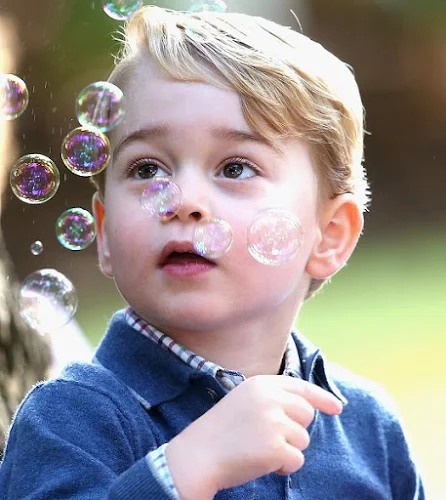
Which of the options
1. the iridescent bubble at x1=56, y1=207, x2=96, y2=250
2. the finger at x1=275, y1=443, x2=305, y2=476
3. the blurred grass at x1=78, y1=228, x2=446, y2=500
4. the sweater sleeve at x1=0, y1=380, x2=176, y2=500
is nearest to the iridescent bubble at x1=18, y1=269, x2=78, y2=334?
the iridescent bubble at x1=56, y1=207, x2=96, y2=250

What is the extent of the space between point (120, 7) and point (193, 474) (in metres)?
1.05

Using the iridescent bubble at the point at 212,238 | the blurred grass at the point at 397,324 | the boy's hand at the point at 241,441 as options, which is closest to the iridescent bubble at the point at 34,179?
the iridescent bubble at the point at 212,238

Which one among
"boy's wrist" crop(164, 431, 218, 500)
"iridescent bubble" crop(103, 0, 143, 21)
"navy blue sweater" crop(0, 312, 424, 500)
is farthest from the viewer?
"iridescent bubble" crop(103, 0, 143, 21)

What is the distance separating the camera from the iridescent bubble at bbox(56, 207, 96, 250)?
193 cm

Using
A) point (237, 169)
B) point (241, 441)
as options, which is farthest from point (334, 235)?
point (241, 441)

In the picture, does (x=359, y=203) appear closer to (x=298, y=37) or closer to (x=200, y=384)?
(x=298, y=37)

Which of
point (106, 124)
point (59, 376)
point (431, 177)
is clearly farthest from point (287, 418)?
point (431, 177)

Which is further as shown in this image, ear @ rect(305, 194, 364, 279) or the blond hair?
ear @ rect(305, 194, 364, 279)

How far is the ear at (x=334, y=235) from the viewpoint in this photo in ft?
6.04

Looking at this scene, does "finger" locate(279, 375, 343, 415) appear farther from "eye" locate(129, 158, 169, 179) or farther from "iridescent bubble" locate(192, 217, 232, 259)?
"eye" locate(129, 158, 169, 179)

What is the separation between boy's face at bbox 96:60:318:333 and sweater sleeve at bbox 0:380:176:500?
18 cm

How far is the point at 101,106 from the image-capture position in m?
1.79

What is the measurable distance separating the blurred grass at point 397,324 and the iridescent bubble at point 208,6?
102 inches

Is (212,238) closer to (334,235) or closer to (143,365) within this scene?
(143,365)
